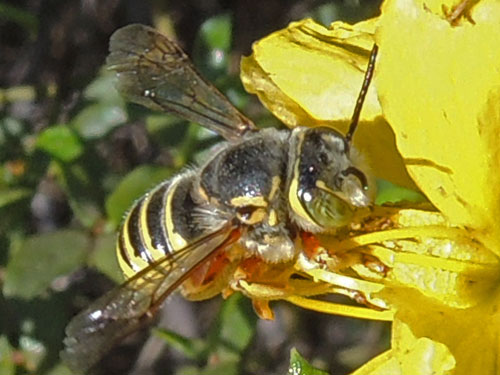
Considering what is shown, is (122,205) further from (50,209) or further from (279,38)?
(50,209)

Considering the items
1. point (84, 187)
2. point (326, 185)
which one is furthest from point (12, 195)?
point (326, 185)

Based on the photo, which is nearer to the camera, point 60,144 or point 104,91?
point 60,144

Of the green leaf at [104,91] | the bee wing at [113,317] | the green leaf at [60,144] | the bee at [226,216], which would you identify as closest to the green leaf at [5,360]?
the green leaf at [60,144]

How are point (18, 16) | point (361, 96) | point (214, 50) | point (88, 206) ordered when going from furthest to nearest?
point (18, 16) < point (214, 50) < point (88, 206) < point (361, 96)

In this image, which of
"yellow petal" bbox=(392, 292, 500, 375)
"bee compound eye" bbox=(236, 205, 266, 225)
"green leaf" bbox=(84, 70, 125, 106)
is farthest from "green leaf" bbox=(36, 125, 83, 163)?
"yellow petal" bbox=(392, 292, 500, 375)

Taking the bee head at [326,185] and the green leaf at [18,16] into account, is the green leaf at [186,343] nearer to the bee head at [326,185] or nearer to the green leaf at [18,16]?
the bee head at [326,185]

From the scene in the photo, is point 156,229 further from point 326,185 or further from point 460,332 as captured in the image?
point 460,332

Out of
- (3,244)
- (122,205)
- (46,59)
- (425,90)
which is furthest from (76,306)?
(425,90)
